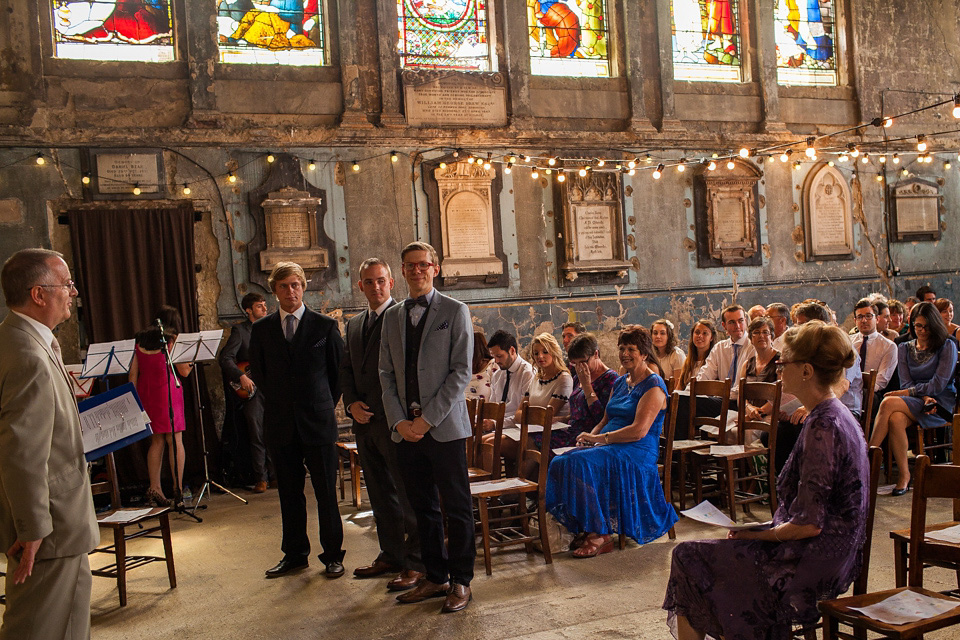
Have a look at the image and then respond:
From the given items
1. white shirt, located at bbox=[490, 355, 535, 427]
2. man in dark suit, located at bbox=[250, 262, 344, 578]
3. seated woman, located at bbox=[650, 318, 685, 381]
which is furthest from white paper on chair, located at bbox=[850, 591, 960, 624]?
seated woman, located at bbox=[650, 318, 685, 381]

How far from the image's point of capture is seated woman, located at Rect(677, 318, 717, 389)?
24.4 ft

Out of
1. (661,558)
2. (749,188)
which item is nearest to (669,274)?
(749,188)

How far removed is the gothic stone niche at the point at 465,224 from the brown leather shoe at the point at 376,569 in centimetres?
487

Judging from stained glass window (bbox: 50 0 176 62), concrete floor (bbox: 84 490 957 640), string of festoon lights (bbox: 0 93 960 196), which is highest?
stained glass window (bbox: 50 0 176 62)

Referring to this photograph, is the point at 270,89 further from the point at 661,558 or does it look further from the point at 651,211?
the point at 661,558

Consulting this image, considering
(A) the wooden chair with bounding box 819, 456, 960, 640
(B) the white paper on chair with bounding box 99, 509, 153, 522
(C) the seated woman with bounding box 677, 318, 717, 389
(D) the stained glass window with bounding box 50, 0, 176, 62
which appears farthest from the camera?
(D) the stained glass window with bounding box 50, 0, 176, 62

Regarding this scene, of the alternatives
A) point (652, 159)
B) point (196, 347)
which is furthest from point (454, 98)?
point (196, 347)

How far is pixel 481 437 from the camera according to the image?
213 inches

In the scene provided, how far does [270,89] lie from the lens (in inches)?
345

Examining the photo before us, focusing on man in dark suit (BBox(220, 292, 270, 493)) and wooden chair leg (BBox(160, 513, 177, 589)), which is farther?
man in dark suit (BBox(220, 292, 270, 493))

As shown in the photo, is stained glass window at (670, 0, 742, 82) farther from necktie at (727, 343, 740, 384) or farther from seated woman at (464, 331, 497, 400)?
seated woman at (464, 331, 497, 400)

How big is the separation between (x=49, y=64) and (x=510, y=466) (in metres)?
5.97

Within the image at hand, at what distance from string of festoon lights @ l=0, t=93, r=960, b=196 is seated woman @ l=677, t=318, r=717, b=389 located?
240 centimetres

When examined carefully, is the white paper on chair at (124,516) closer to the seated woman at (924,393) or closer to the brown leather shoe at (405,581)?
the brown leather shoe at (405,581)
